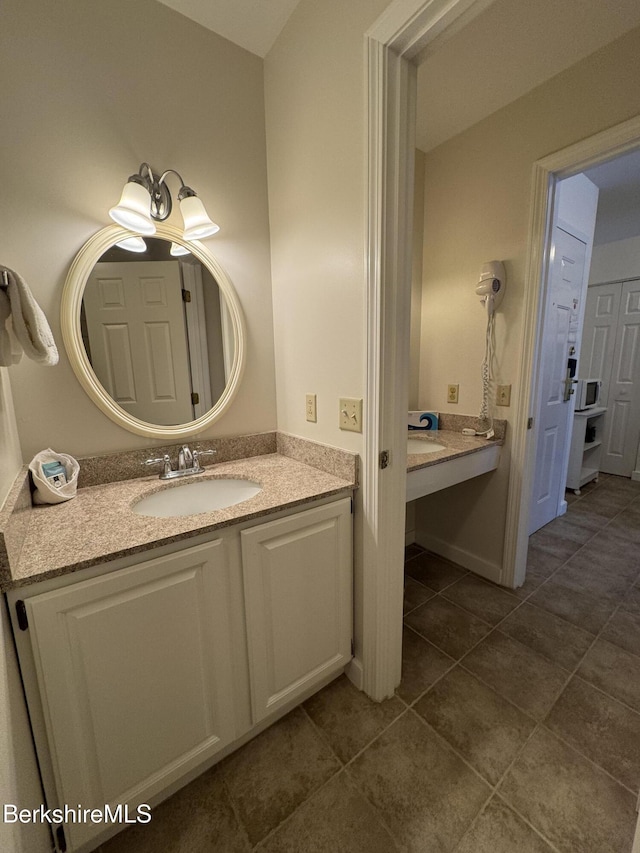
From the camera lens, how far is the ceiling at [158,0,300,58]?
119cm

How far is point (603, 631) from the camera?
162 cm

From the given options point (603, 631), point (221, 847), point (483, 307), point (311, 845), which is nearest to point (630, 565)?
point (603, 631)

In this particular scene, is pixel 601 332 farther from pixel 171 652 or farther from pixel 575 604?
pixel 171 652

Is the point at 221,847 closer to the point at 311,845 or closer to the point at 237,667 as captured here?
the point at 311,845

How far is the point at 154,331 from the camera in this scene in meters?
1.34

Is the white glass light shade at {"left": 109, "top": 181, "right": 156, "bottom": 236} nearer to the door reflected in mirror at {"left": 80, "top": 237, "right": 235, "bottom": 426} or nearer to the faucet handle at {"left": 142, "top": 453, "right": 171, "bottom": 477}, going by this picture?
the door reflected in mirror at {"left": 80, "top": 237, "right": 235, "bottom": 426}

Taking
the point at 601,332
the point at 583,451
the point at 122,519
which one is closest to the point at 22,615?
the point at 122,519

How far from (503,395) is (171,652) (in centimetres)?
185

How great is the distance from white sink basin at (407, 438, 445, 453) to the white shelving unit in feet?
7.09

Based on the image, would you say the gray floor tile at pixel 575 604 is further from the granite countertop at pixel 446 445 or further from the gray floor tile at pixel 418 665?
the granite countertop at pixel 446 445

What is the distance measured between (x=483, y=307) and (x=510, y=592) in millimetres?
1621

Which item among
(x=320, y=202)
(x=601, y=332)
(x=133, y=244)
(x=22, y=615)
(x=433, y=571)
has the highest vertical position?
(x=320, y=202)

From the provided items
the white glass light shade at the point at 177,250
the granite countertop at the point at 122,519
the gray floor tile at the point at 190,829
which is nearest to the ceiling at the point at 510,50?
the white glass light shade at the point at 177,250

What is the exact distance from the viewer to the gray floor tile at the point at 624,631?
154cm
